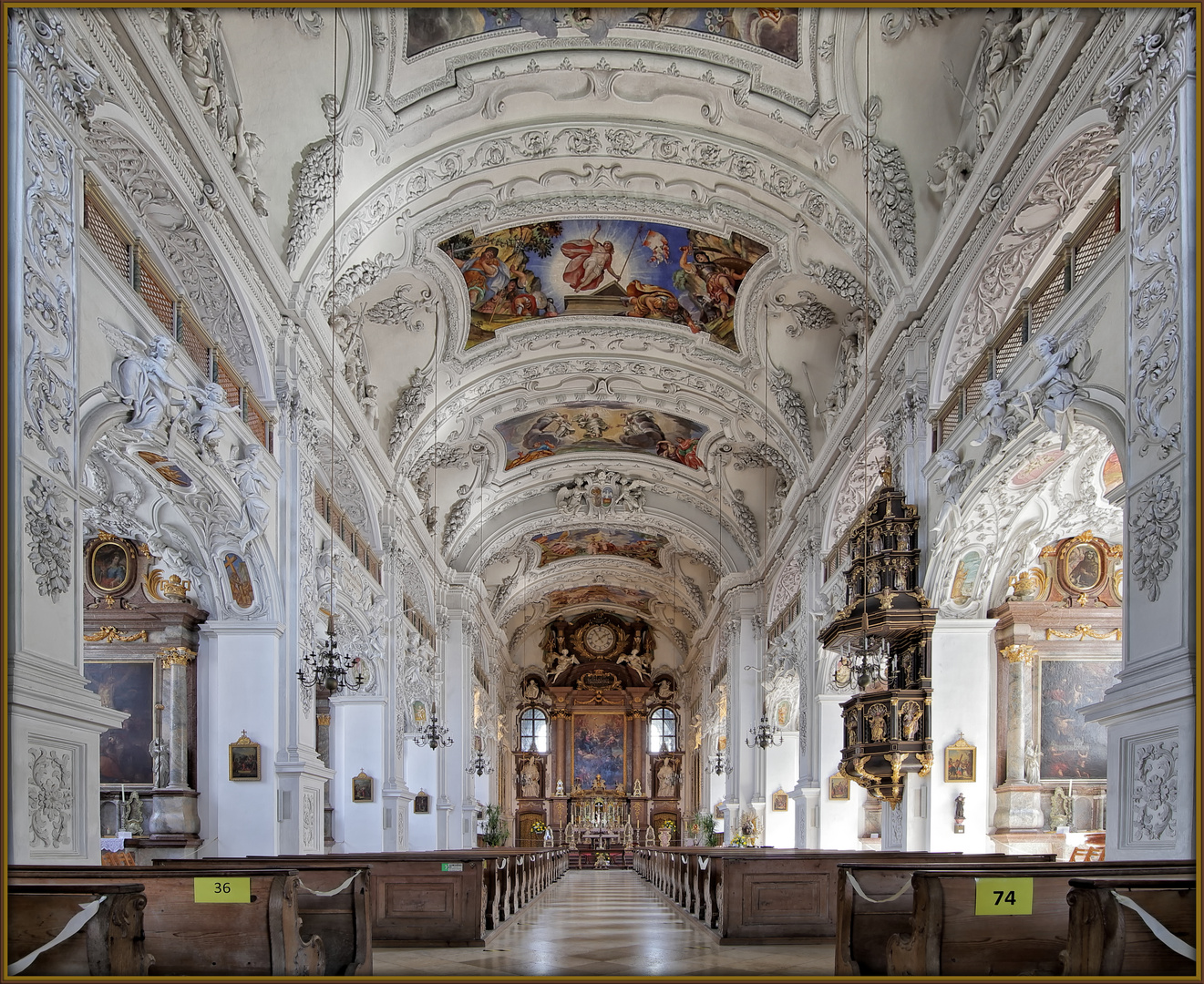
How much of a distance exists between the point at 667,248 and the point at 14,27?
12936 millimetres

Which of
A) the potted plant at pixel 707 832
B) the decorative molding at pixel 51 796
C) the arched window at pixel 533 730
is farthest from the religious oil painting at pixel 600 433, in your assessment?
the arched window at pixel 533 730

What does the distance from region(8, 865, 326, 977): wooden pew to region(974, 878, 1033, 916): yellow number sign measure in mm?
3579

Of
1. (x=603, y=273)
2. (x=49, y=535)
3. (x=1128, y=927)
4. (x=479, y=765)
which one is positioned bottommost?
(x=479, y=765)

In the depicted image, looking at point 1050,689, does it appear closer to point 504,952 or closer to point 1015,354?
point 1015,354

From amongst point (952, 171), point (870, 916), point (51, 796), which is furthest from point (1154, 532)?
point (51, 796)

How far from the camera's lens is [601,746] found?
49.5m

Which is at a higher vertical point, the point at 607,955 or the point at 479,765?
the point at 607,955

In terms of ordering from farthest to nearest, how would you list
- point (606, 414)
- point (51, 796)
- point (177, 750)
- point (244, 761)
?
point (606, 414) → point (177, 750) → point (244, 761) → point (51, 796)

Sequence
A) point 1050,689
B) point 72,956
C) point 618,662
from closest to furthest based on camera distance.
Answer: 1. point 72,956
2. point 1050,689
3. point 618,662

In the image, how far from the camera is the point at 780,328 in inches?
787

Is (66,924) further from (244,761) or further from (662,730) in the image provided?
(662,730)

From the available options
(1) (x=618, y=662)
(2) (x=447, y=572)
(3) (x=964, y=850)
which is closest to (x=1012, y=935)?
(3) (x=964, y=850)

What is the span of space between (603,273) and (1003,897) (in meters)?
15.7

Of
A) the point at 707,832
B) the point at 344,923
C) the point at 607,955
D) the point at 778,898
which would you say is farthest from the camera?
the point at 707,832
